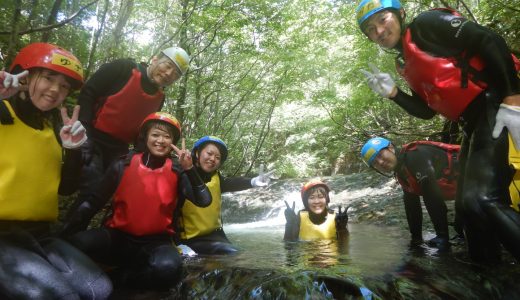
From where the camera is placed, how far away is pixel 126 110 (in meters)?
4.00

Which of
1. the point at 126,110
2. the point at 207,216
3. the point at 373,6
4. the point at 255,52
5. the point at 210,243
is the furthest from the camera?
the point at 255,52

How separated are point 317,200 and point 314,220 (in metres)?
0.35

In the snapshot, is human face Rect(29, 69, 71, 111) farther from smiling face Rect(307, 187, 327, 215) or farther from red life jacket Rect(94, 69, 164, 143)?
smiling face Rect(307, 187, 327, 215)

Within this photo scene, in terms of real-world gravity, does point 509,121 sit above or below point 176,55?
below

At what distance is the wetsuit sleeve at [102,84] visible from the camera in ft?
12.6

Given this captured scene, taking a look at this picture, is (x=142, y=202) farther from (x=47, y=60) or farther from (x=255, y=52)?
(x=255, y=52)

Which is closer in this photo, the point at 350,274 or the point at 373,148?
the point at 350,274

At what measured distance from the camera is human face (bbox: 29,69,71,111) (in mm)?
2854

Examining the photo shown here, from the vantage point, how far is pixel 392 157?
168 inches

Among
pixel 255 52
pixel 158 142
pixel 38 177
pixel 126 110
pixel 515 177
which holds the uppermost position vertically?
pixel 255 52

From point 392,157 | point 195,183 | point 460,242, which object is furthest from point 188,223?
point 460,242

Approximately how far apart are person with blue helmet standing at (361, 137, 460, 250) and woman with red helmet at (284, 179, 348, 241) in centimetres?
113

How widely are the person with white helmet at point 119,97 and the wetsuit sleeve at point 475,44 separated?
271 cm

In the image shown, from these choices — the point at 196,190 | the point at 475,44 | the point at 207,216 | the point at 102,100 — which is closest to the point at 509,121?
the point at 475,44
